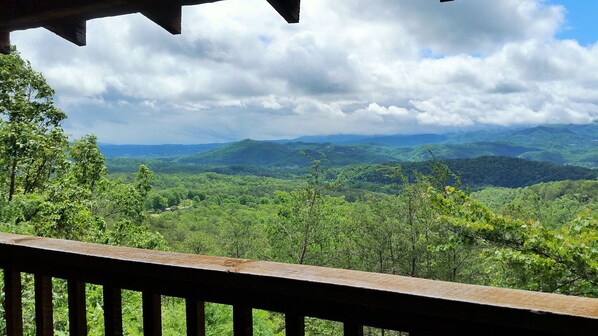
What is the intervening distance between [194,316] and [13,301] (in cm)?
70

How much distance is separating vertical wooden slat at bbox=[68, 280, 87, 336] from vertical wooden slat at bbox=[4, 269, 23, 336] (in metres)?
0.23

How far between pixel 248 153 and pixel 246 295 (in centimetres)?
9799

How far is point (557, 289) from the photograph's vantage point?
18.0 ft

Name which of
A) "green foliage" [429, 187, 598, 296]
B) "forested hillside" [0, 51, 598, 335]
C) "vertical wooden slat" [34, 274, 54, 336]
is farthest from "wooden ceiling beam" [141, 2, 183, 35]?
"green foliage" [429, 187, 598, 296]

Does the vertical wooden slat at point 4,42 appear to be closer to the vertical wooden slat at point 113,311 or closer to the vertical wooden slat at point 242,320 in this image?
the vertical wooden slat at point 113,311

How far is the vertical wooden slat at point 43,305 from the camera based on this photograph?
49.6 inches

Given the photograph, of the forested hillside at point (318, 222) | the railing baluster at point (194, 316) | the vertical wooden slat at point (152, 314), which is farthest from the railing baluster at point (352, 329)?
the forested hillside at point (318, 222)

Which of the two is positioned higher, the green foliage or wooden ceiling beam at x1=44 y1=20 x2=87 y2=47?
wooden ceiling beam at x1=44 y1=20 x2=87 y2=47

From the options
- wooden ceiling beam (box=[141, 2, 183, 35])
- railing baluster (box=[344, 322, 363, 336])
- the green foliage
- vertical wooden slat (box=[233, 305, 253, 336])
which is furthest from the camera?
the green foliage

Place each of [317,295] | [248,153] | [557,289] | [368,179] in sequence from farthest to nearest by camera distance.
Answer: [248,153] → [368,179] → [557,289] → [317,295]

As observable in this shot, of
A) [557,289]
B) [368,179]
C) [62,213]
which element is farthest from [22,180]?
[368,179]

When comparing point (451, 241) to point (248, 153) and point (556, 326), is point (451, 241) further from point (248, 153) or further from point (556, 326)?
point (248, 153)

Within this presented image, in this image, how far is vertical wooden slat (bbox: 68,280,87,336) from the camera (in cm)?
119

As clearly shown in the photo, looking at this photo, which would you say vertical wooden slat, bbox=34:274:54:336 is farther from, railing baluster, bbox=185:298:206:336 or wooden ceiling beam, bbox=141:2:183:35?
wooden ceiling beam, bbox=141:2:183:35
